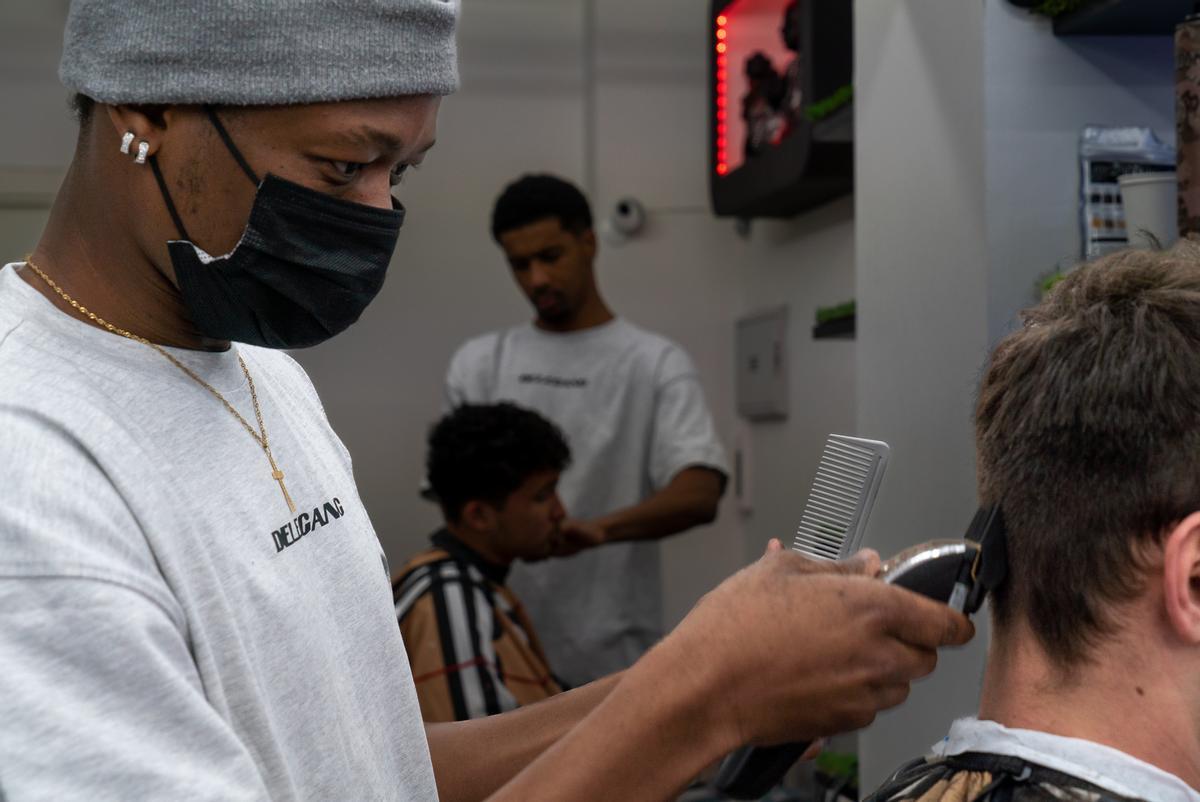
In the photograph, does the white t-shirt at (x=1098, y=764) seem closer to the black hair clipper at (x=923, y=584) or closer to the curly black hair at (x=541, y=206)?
the black hair clipper at (x=923, y=584)

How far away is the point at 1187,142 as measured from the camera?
1.61 m

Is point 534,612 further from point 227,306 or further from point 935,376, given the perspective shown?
point 227,306

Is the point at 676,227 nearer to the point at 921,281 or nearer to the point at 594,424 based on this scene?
the point at 594,424

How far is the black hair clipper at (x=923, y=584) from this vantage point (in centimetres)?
86

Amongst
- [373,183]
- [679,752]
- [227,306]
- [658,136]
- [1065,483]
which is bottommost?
[679,752]

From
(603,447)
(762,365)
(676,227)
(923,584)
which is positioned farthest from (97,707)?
(676,227)

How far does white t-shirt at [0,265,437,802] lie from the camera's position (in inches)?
31.0

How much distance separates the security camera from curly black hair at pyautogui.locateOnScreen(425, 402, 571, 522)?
158cm

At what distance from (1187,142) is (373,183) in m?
1.12

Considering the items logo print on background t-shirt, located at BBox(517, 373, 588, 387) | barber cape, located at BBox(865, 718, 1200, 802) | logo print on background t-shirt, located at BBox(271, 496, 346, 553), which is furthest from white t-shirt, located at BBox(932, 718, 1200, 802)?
logo print on background t-shirt, located at BBox(517, 373, 588, 387)

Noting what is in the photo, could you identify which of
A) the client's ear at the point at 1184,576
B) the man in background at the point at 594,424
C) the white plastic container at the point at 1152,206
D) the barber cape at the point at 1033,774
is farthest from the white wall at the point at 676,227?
the client's ear at the point at 1184,576

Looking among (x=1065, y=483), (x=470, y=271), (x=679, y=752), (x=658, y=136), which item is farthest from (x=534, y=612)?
(x=679, y=752)

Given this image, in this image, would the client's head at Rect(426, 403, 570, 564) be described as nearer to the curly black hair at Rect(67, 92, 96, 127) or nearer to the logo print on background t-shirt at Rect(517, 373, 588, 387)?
the logo print on background t-shirt at Rect(517, 373, 588, 387)

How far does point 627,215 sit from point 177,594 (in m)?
3.47
